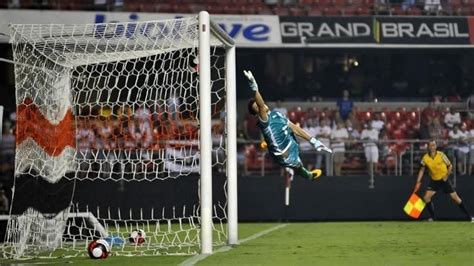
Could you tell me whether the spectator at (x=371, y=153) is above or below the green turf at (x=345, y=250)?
above

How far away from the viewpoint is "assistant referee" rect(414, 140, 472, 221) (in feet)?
72.1

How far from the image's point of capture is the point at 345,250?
12.8 meters

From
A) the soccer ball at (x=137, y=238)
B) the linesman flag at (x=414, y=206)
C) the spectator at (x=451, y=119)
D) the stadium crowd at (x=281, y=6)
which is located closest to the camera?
the soccer ball at (x=137, y=238)

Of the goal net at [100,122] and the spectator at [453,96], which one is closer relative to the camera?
the goal net at [100,122]

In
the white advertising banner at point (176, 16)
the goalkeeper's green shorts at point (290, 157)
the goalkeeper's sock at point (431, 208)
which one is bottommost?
the goalkeeper's sock at point (431, 208)

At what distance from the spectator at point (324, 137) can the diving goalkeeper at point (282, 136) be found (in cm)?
803

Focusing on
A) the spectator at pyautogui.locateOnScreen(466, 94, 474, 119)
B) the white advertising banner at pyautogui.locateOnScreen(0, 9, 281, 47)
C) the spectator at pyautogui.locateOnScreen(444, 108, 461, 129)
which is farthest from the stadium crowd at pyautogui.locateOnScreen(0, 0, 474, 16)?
the spectator at pyautogui.locateOnScreen(444, 108, 461, 129)

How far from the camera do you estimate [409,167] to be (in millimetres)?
25094

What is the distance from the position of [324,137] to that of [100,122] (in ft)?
34.0

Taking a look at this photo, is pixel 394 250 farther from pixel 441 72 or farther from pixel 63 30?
pixel 441 72

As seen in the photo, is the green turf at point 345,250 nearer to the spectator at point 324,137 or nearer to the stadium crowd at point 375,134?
the spectator at point 324,137

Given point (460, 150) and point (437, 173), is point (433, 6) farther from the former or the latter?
point (437, 173)

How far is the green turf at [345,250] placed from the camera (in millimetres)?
11227

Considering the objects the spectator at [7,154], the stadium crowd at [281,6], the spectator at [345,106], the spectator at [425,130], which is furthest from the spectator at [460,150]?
the spectator at [7,154]
